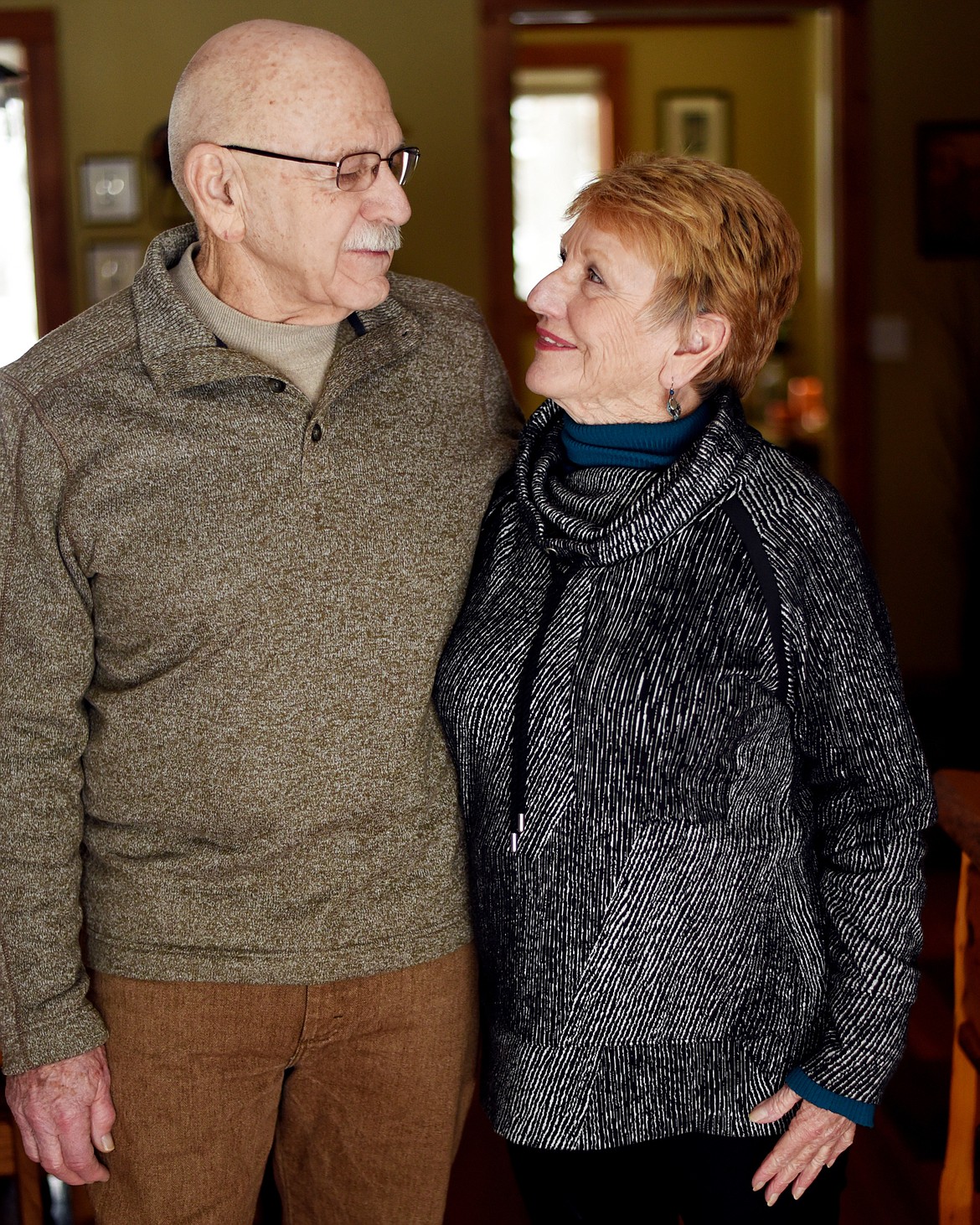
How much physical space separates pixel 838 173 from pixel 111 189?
2.64 m

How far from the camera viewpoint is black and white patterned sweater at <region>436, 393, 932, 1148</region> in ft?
4.30

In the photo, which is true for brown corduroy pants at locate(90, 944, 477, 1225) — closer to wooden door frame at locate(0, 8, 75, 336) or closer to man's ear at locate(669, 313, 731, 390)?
man's ear at locate(669, 313, 731, 390)

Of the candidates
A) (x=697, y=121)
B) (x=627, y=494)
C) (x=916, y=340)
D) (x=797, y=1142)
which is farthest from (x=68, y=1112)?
(x=697, y=121)

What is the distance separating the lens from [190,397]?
134 cm

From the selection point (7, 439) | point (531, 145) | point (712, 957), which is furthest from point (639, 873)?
point (531, 145)

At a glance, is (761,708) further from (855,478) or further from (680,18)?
(680,18)

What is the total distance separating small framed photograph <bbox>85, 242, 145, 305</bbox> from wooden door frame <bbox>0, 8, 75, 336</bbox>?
79mm

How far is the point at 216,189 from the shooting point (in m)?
1.37

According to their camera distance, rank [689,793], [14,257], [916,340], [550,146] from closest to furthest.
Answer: [689,793] → [916,340] → [14,257] → [550,146]

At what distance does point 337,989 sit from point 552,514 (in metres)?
0.54

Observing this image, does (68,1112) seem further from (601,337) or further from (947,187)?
(947,187)

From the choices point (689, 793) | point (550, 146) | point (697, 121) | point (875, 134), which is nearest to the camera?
point (689, 793)

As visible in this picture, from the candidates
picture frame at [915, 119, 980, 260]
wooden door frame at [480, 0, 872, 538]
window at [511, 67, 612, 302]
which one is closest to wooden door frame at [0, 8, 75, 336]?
wooden door frame at [480, 0, 872, 538]

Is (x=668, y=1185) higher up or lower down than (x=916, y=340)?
lower down
